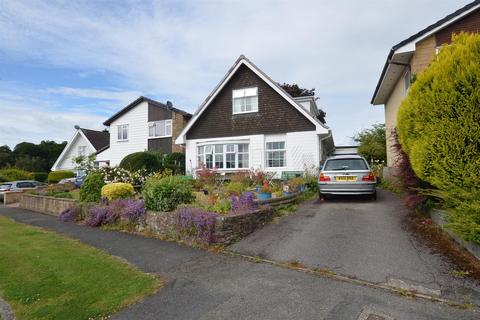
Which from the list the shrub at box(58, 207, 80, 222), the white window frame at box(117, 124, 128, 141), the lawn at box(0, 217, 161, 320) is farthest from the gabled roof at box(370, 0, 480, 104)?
the white window frame at box(117, 124, 128, 141)

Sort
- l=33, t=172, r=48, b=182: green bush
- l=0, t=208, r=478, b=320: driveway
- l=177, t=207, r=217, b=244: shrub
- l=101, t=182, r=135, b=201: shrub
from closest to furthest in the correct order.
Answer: l=0, t=208, r=478, b=320: driveway
l=177, t=207, r=217, b=244: shrub
l=101, t=182, r=135, b=201: shrub
l=33, t=172, r=48, b=182: green bush

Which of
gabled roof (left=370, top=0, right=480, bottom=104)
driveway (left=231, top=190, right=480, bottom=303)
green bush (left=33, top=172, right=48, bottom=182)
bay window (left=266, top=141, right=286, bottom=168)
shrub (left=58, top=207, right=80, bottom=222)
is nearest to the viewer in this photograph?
driveway (left=231, top=190, right=480, bottom=303)

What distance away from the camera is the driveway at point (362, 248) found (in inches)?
171

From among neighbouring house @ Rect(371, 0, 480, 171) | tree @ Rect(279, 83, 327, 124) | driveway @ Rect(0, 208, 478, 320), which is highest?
tree @ Rect(279, 83, 327, 124)

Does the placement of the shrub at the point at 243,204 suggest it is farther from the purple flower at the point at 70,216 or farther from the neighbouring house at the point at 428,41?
the purple flower at the point at 70,216

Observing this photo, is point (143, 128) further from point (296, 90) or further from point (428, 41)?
point (428, 41)

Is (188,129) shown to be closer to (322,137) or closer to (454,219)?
(322,137)

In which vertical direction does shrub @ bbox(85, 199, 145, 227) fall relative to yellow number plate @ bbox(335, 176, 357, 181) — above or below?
below

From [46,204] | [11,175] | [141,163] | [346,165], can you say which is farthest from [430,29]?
[11,175]

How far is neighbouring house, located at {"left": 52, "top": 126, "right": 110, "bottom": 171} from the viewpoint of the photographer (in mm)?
35688

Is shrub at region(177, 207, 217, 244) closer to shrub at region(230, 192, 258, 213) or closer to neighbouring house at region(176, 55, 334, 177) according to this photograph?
shrub at region(230, 192, 258, 213)

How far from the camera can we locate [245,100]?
18750mm

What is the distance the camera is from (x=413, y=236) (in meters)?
6.21

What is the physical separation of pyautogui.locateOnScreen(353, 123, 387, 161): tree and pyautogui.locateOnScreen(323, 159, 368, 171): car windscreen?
14839 mm
